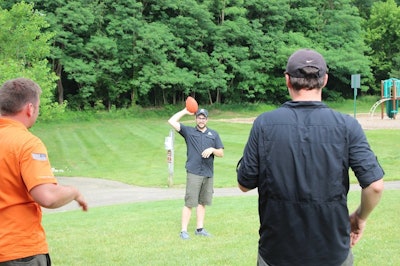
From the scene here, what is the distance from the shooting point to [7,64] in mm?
22531

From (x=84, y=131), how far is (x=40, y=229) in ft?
110

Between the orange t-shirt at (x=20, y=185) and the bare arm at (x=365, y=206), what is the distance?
1977mm

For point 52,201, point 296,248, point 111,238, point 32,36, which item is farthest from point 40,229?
point 32,36

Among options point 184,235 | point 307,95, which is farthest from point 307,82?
point 184,235

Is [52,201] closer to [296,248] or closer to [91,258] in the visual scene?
[296,248]

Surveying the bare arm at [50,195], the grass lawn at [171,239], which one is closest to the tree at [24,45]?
the grass lawn at [171,239]

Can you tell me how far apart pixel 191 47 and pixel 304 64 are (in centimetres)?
4817

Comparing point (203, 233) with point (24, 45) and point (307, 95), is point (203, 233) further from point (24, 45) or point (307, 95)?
point (24, 45)

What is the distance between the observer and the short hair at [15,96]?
3.55m

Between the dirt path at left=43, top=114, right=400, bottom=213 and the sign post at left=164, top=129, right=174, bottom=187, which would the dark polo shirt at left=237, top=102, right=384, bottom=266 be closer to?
the dirt path at left=43, top=114, right=400, bottom=213

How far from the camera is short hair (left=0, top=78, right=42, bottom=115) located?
3.55 metres

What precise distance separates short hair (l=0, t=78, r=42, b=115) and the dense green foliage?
39832mm

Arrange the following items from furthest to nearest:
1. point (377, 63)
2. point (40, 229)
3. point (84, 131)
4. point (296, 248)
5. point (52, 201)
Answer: point (377, 63), point (84, 131), point (40, 229), point (52, 201), point (296, 248)

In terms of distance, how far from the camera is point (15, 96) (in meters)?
3.56
